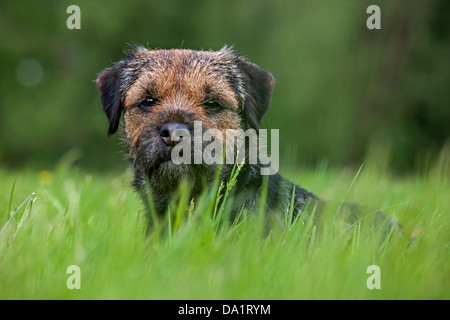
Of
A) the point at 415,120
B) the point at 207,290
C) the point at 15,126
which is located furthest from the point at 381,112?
the point at 207,290

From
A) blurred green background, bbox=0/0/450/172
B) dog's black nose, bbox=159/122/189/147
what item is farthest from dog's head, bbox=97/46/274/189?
blurred green background, bbox=0/0/450/172

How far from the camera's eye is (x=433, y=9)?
11.8m

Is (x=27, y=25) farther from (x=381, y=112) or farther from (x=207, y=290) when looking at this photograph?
(x=207, y=290)

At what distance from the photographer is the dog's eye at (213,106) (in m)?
3.74

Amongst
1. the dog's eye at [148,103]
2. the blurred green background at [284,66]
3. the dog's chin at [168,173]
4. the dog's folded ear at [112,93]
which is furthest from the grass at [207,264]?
the blurred green background at [284,66]

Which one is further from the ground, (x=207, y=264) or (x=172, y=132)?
(x=172, y=132)

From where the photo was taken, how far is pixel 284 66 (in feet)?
34.9

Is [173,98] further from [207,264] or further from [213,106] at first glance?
[207,264]

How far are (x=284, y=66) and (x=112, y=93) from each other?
693cm

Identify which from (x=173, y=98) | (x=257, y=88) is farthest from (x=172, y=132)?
(x=257, y=88)

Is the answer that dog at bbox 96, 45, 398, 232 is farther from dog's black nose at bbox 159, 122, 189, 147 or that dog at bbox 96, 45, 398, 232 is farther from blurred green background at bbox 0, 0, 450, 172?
blurred green background at bbox 0, 0, 450, 172

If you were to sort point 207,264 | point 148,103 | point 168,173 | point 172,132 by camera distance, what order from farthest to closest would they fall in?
point 148,103 → point 168,173 → point 172,132 → point 207,264

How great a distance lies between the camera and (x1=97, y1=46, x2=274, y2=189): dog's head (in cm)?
343

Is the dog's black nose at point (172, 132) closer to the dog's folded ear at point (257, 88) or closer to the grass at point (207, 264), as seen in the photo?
the grass at point (207, 264)
